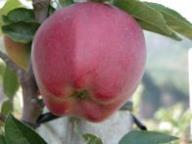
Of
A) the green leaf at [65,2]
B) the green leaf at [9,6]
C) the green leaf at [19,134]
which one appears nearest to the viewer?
the green leaf at [19,134]

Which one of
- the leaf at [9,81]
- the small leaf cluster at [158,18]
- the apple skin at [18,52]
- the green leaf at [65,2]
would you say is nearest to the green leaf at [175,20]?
the small leaf cluster at [158,18]

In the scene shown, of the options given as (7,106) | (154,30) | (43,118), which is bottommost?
(7,106)

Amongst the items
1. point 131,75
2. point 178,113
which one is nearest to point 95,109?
point 131,75

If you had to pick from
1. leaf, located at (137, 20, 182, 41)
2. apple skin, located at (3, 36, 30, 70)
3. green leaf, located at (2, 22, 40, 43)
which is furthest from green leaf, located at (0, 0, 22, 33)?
leaf, located at (137, 20, 182, 41)

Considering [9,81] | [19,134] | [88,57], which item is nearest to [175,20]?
[88,57]

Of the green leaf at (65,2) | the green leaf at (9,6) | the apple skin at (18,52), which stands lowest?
the apple skin at (18,52)

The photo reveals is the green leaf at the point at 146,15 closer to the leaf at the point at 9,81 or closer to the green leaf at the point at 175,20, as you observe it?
the green leaf at the point at 175,20

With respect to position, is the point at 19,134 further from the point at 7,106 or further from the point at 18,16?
the point at 7,106
